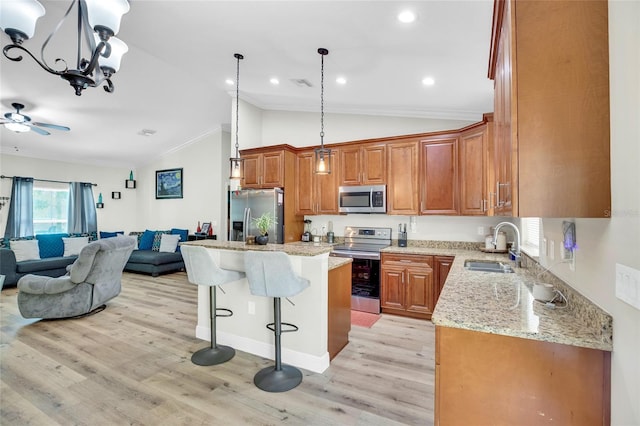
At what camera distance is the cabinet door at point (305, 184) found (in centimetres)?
464

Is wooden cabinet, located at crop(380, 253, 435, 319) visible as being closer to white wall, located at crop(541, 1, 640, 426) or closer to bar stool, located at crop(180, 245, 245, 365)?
bar stool, located at crop(180, 245, 245, 365)

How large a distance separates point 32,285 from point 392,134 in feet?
16.7

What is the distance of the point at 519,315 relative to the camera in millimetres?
Result: 1364

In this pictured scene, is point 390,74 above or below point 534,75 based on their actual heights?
above

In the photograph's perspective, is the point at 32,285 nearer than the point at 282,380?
No

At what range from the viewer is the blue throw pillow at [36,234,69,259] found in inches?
227

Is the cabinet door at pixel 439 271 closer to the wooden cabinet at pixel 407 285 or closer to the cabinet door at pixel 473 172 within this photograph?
the wooden cabinet at pixel 407 285

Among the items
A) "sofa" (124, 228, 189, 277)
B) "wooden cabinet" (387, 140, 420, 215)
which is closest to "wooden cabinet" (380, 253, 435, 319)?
"wooden cabinet" (387, 140, 420, 215)

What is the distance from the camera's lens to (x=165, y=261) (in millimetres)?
6223

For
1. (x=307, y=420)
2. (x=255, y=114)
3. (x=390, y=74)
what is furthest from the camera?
(x=255, y=114)

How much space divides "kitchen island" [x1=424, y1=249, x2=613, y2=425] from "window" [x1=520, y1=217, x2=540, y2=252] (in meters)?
1.47

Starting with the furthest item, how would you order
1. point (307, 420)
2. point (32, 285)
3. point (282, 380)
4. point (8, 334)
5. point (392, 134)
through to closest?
point (392, 134), point (32, 285), point (8, 334), point (282, 380), point (307, 420)

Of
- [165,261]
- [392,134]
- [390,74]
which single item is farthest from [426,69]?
[165,261]

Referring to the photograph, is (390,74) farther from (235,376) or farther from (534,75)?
(235,376)
